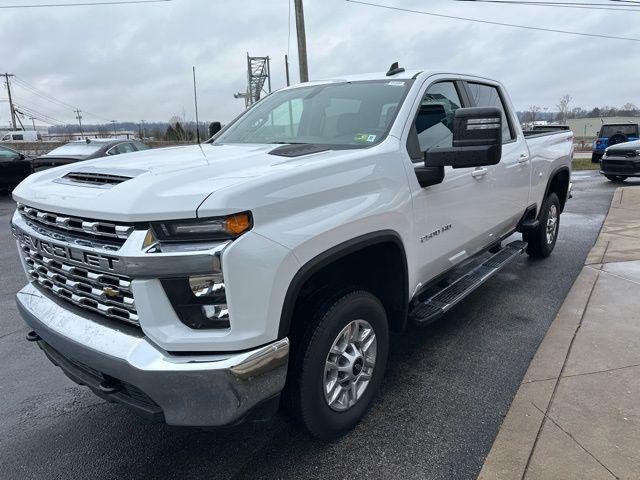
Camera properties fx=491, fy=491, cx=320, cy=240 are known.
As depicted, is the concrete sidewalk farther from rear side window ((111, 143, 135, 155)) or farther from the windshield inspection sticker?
rear side window ((111, 143, 135, 155))

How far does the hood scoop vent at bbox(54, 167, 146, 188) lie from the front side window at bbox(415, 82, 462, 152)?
6.00ft

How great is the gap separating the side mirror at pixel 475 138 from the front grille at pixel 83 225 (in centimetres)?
176

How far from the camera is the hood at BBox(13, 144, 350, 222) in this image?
195cm

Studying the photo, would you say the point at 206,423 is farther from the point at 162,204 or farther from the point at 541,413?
the point at 541,413

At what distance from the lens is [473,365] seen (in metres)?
3.52

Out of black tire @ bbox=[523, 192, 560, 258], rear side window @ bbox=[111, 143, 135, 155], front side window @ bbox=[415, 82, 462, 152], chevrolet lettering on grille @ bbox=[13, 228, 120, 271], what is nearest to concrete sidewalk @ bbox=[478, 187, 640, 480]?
black tire @ bbox=[523, 192, 560, 258]

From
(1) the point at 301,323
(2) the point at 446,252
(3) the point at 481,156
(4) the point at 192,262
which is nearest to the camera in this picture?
(4) the point at 192,262

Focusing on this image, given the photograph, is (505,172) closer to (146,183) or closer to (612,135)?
(146,183)

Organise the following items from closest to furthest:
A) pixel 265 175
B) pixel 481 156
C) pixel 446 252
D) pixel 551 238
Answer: pixel 265 175 → pixel 481 156 → pixel 446 252 → pixel 551 238

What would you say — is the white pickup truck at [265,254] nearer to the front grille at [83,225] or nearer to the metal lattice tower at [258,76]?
the front grille at [83,225]

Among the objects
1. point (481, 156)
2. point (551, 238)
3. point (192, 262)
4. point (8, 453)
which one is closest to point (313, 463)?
point (192, 262)

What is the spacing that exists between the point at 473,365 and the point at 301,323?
1.65 m

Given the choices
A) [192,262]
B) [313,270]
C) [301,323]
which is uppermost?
[192,262]

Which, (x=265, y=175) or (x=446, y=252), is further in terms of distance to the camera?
(x=446, y=252)
